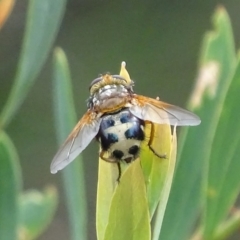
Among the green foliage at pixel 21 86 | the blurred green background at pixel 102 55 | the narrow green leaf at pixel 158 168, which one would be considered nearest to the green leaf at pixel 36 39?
the green foliage at pixel 21 86

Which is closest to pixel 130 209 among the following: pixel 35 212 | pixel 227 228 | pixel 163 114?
pixel 163 114

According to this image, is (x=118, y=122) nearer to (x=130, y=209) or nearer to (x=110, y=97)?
(x=110, y=97)

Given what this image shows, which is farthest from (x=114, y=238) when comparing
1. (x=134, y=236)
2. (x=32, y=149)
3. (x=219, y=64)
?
(x=32, y=149)

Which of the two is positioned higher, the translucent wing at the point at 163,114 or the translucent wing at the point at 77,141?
the translucent wing at the point at 163,114

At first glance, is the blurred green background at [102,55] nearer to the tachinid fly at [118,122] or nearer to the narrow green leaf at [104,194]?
the tachinid fly at [118,122]

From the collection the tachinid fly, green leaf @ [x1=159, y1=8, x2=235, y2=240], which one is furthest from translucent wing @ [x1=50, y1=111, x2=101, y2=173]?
green leaf @ [x1=159, y1=8, x2=235, y2=240]

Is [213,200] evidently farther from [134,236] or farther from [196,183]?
[134,236]
